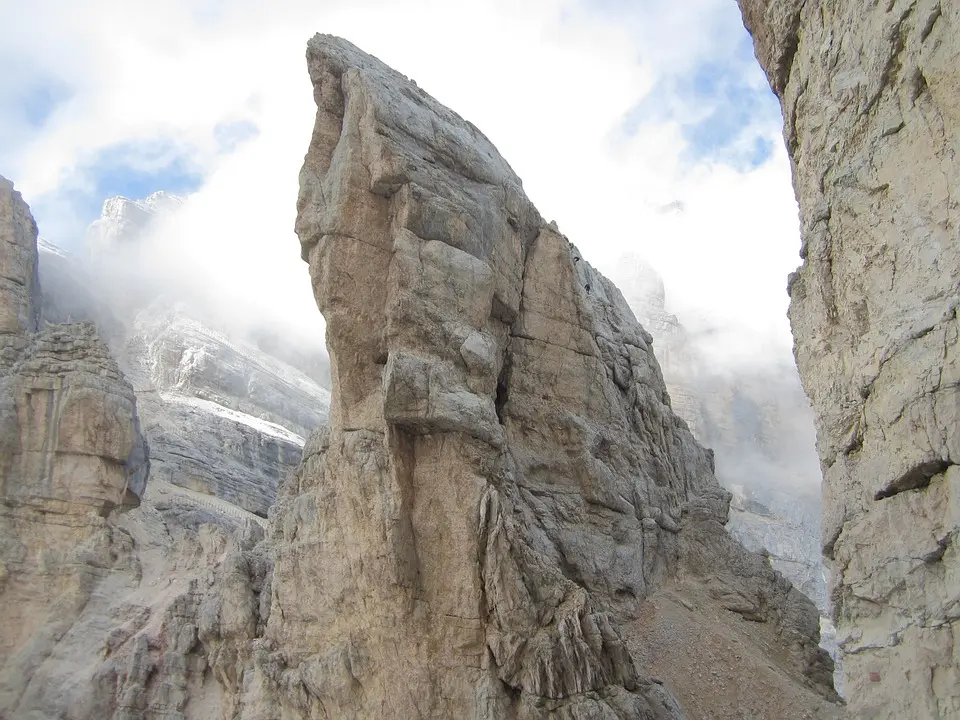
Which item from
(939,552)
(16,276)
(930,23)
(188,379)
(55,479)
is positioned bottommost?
(939,552)

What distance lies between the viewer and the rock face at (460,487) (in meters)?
16.2

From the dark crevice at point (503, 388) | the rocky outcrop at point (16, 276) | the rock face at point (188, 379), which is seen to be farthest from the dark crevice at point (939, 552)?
the rock face at point (188, 379)

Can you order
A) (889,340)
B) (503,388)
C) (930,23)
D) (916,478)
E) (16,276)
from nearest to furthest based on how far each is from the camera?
1. (916,478)
2. (930,23)
3. (889,340)
4. (503,388)
5. (16,276)

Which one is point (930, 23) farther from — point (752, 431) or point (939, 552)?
point (752, 431)

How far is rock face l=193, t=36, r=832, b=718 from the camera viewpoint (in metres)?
16.2

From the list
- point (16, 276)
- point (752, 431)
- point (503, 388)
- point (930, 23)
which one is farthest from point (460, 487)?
point (752, 431)

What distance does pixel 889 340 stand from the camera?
20.3 ft

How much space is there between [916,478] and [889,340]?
943 mm

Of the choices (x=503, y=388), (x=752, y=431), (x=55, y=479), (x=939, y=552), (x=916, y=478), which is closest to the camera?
(x=939, y=552)

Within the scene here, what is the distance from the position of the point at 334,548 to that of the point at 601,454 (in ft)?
24.8

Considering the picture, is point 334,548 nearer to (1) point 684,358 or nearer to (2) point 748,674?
(2) point 748,674

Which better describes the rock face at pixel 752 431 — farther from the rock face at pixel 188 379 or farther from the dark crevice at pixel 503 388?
the dark crevice at pixel 503 388

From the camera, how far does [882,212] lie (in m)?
6.44

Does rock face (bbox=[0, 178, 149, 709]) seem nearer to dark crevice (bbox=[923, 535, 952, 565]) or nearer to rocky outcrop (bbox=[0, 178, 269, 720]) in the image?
rocky outcrop (bbox=[0, 178, 269, 720])
